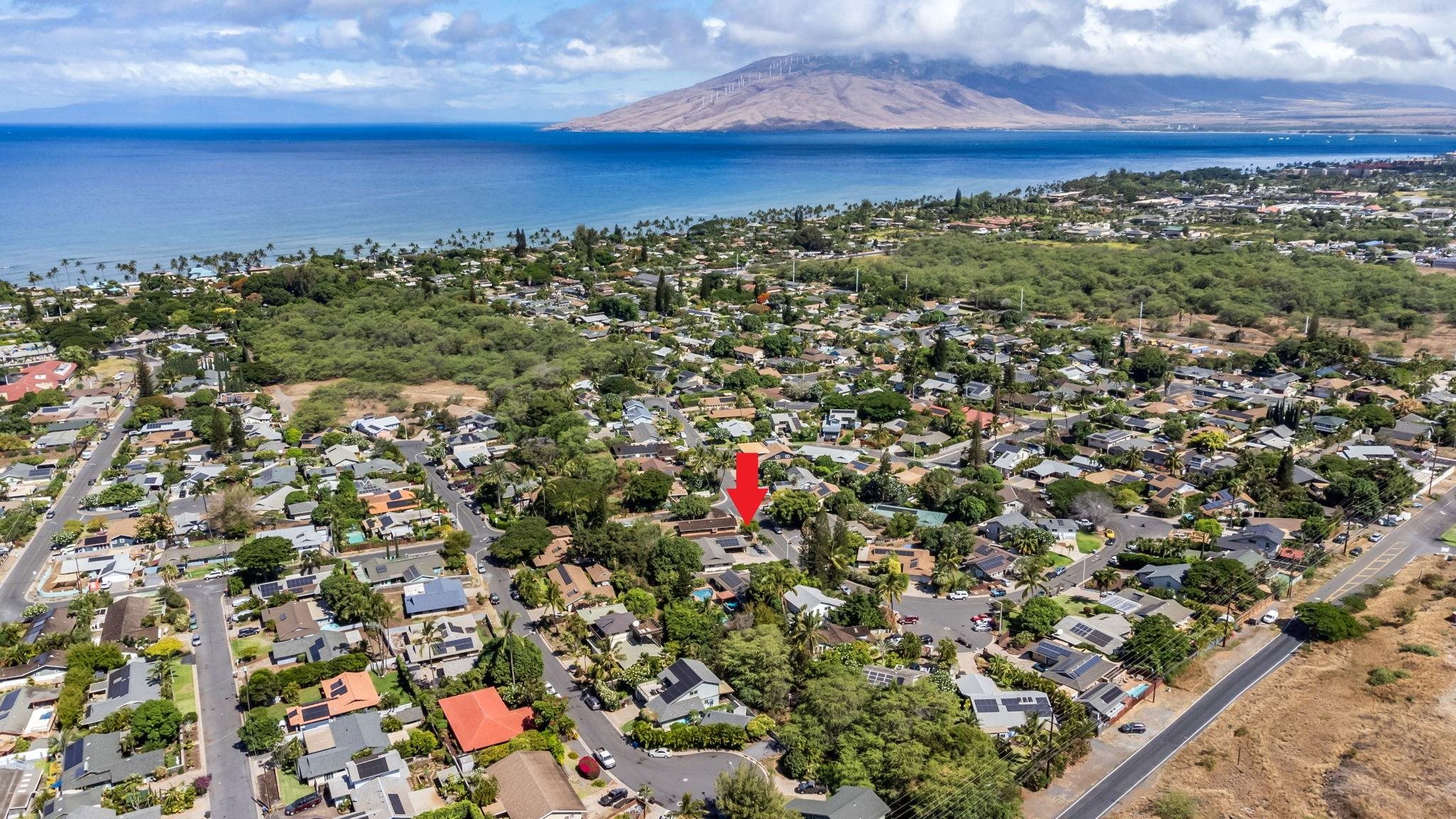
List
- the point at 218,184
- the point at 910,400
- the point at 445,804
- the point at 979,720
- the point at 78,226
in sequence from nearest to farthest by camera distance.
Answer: the point at 445,804 < the point at 979,720 < the point at 910,400 < the point at 78,226 < the point at 218,184

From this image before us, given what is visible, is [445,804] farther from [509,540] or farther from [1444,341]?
[1444,341]

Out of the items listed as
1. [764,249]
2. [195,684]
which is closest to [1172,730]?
[195,684]

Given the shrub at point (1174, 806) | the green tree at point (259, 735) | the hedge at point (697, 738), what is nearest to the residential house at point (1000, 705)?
the shrub at point (1174, 806)

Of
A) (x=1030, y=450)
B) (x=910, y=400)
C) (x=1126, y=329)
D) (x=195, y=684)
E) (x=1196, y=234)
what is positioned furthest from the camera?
(x=1196, y=234)

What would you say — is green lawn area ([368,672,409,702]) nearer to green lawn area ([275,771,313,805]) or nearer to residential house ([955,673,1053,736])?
green lawn area ([275,771,313,805])

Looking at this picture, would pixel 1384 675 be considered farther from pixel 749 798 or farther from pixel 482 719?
pixel 482 719

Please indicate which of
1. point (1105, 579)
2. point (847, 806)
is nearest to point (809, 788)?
point (847, 806)

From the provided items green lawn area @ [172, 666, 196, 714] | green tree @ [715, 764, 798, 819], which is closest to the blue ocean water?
green lawn area @ [172, 666, 196, 714]
